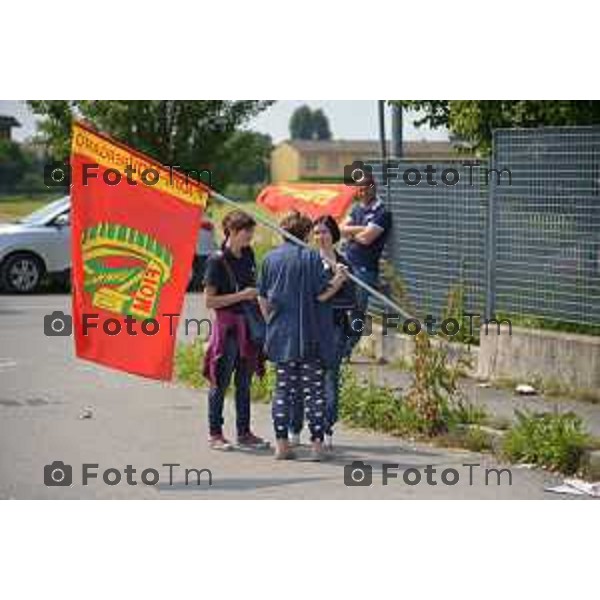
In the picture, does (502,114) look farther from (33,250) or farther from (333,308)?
(33,250)

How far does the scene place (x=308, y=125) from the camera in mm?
10492

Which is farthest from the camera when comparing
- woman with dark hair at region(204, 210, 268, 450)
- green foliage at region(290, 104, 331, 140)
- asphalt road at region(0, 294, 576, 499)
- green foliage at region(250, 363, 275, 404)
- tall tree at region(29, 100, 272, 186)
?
tall tree at region(29, 100, 272, 186)

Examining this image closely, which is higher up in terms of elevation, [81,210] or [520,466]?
[81,210]

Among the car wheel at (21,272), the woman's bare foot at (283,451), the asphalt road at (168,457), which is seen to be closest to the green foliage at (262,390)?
the asphalt road at (168,457)

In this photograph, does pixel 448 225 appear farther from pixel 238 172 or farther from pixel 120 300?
pixel 120 300

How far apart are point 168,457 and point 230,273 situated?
1.22m

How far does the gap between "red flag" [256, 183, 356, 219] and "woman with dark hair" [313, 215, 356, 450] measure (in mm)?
2187

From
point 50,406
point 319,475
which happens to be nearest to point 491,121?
point 50,406

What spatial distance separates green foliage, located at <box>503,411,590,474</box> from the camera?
8.87 m

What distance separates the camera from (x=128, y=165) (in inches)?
346

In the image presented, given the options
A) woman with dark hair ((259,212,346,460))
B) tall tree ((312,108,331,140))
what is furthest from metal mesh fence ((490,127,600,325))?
woman with dark hair ((259,212,346,460))

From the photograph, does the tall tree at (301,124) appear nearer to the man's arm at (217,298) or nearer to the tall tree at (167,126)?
the man's arm at (217,298)

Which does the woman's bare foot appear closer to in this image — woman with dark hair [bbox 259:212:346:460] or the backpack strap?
woman with dark hair [bbox 259:212:346:460]

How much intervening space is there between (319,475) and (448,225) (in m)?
4.80
